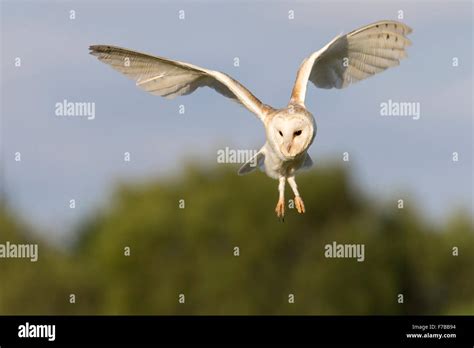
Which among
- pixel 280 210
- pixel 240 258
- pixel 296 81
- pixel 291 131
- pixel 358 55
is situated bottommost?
pixel 240 258

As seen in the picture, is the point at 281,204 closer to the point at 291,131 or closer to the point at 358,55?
the point at 291,131

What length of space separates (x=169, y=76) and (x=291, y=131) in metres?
1.78

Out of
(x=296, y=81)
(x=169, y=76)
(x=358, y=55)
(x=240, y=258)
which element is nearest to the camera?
(x=296, y=81)

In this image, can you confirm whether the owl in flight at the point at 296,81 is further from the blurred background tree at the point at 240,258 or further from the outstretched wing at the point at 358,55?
the blurred background tree at the point at 240,258

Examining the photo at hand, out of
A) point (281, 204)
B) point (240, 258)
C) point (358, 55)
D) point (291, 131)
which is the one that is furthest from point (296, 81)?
point (240, 258)

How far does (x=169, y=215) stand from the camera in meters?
39.5

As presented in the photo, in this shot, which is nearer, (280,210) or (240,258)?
(280,210)

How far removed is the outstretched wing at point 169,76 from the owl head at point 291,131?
0.39 meters

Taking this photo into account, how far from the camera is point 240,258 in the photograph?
3781cm
